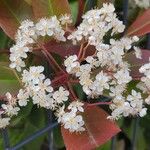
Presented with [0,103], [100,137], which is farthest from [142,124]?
[0,103]

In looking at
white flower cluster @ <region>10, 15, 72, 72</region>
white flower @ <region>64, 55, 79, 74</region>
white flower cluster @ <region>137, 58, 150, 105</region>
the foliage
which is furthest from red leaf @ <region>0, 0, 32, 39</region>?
white flower cluster @ <region>137, 58, 150, 105</region>

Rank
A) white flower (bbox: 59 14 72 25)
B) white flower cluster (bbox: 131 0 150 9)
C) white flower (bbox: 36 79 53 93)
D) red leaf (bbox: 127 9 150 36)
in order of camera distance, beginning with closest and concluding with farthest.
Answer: white flower (bbox: 36 79 53 93)
white flower (bbox: 59 14 72 25)
red leaf (bbox: 127 9 150 36)
white flower cluster (bbox: 131 0 150 9)

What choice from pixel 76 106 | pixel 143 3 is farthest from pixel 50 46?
pixel 143 3

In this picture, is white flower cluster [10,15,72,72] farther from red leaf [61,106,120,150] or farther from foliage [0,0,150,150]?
red leaf [61,106,120,150]

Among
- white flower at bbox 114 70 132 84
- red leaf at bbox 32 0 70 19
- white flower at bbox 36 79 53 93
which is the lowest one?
white flower at bbox 114 70 132 84

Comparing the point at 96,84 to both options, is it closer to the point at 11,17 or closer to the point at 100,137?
the point at 100,137

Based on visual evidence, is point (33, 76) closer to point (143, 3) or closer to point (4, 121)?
point (4, 121)

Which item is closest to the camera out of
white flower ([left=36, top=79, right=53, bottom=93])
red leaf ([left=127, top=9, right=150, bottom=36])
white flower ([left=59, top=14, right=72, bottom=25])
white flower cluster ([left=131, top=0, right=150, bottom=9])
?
white flower ([left=36, top=79, right=53, bottom=93])

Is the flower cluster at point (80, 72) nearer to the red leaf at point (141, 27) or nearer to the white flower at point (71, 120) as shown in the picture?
the white flower at point (71, 120)
